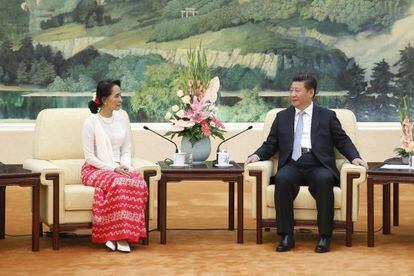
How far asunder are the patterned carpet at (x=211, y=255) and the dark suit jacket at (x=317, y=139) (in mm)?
620

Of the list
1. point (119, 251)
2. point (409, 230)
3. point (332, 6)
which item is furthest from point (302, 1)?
point (119, 251)

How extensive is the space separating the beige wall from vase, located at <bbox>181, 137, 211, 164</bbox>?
4.20 m

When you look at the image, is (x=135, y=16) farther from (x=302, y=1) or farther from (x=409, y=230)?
(x=409, y=230)

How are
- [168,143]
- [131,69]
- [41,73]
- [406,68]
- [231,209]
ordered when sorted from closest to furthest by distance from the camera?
[231,209] < [168,143] < [41,73] < [131,69] < [406,68]

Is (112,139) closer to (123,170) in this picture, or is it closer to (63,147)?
(123,170)

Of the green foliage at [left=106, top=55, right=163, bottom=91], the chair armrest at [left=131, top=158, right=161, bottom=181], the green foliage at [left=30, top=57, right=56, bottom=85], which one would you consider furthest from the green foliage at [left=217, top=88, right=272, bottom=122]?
the chair armrest at [left=131, top=158, right=161, bottom=181]

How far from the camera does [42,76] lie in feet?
40.0

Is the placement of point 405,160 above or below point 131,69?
below

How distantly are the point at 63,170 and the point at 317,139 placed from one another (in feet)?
6.09

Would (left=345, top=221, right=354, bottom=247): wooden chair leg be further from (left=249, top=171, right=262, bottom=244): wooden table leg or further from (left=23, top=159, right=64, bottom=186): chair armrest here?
(left=23, top=159, right=64, bottom=186): chair armrest

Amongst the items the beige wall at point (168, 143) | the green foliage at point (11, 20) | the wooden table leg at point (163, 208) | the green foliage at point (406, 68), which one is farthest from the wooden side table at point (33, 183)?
the green foliage at point (406, 68)

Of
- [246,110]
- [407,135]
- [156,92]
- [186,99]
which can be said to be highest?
[156,92]

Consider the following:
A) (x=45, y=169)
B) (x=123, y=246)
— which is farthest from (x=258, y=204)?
(x=45, y=169)

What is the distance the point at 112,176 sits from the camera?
7066mm
